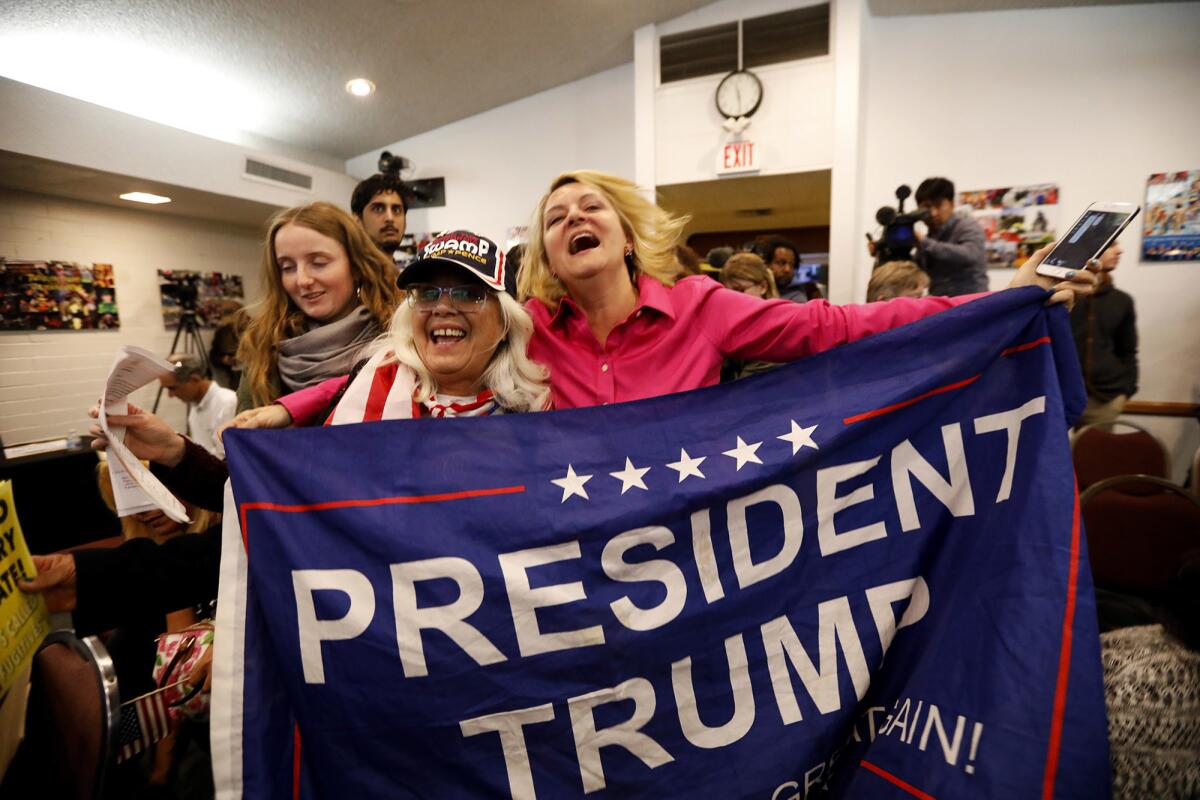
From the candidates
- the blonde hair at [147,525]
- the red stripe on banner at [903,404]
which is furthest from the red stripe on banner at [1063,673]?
the blonde hair at [147,525]

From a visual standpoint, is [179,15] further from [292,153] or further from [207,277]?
[207,277]

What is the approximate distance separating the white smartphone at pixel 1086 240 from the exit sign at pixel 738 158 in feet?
12.7

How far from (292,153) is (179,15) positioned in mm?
2295

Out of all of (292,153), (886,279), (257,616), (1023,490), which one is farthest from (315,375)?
(292,153)

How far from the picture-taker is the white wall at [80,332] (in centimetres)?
470

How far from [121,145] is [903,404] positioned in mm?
5497

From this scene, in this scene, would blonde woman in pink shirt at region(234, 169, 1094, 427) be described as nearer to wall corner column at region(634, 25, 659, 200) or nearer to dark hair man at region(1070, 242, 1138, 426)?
dark hair man at region(1070, 242, 1138, 426)

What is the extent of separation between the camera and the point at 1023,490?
1.24 meters

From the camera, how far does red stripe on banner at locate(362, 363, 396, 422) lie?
1346 millimetres

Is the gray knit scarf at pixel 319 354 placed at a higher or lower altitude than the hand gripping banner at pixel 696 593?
higher

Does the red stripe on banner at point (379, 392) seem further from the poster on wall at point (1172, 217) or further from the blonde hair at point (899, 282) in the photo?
the poster on wall at point (1172, 217)

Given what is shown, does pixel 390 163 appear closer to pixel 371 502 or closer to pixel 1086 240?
pixel 371 502

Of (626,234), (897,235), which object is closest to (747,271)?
(897,235)

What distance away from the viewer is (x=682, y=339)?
152 centimetres
